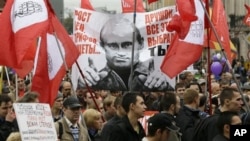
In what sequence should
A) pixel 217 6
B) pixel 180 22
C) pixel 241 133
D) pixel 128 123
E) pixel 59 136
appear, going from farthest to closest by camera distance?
1. pixel 217 6
2. pixel 180 22
3. pixel 59 136
4. pixel 128 123
5. pixel 241 133

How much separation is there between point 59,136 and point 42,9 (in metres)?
2.20

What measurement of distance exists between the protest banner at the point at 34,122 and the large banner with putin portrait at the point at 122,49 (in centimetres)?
633

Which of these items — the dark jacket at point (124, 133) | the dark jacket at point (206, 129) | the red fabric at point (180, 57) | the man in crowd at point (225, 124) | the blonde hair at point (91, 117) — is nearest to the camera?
the man in crowd at point (225, 124)

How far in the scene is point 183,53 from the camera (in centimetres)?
1442

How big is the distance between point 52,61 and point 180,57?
2.29 metres

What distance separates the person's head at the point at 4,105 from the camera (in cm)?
1216

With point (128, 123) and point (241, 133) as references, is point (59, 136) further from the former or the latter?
point (241, 133)

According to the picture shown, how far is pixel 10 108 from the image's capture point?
A: 40.2ft

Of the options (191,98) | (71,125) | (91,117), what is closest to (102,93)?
(191,98)

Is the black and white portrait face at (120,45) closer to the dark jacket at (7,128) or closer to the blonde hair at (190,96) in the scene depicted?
the blonde hair at (190,96)

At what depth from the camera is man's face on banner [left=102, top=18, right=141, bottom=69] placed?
1703 cm

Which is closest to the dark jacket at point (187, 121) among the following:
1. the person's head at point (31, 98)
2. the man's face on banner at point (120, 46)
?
the person's head at point (31, 98)

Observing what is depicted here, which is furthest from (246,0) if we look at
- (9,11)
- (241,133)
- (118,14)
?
(241,133)

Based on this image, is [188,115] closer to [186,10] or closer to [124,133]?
[186,10]
